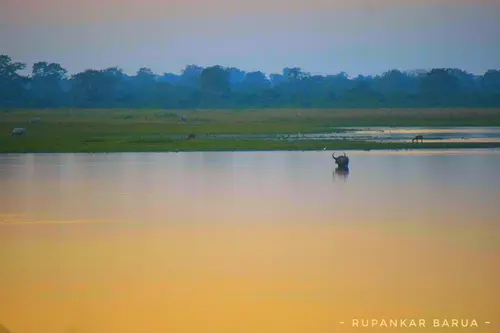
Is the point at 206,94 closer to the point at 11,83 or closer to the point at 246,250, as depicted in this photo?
the point at 11,83

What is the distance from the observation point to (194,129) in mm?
52562

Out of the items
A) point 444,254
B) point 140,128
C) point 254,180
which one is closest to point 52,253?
point 444,254

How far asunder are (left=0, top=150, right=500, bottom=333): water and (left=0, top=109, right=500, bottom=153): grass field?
11.0 m

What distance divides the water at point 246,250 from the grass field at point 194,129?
11014 mm

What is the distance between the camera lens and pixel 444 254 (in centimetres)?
1545

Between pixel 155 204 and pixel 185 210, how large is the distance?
136 centimetres

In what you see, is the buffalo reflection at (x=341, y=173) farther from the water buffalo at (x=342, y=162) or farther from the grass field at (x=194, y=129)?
the grass field at (x=194, y=129)

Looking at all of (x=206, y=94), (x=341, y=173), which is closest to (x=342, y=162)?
(x=341, y=173)

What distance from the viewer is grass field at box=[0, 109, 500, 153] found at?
4022cm

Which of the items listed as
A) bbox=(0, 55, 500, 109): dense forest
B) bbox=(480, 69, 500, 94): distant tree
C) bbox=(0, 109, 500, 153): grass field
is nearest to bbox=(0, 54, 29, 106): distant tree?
bbox=(0, 55, 500, 109): dense forest

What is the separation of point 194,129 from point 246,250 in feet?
121

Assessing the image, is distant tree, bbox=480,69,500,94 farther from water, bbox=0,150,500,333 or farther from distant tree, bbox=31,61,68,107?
water, bbox=0,150,500,333

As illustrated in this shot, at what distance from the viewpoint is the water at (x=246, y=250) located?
12.0 metres

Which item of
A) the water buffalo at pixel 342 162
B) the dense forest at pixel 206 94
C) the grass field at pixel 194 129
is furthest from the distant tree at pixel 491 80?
the water buffalo at pixel 342 162
